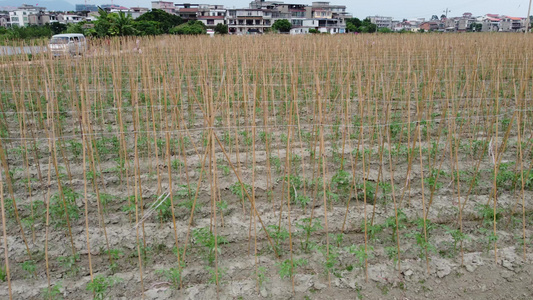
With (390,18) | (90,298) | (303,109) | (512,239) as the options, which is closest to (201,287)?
(90,298)

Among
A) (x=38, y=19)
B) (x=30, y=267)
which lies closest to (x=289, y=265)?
(x=30, y=267)

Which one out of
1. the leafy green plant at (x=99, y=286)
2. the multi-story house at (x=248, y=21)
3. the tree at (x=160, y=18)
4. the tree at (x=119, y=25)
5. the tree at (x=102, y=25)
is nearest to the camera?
the leafy green plant at (x=99, y=286)

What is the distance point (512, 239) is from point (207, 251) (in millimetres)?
1619

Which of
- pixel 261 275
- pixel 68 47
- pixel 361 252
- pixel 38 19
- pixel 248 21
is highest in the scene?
pixel 38 19

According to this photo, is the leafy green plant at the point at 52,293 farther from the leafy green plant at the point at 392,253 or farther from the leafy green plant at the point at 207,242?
the leafy green plant at the point at 392,253

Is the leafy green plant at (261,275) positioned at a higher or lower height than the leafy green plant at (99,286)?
lower

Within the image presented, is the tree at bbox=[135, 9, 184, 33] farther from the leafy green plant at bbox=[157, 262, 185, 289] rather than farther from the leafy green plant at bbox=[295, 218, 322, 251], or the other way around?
the leafy green plant at bbox=[157, 262, 185, 289]

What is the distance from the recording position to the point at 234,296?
1.68 m

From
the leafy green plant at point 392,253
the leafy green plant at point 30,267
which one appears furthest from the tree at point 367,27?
the leafy green plant at point 30,267

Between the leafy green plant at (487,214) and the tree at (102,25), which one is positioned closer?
the leafy green plant at (487,214)

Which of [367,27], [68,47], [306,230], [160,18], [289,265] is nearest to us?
[289,265]

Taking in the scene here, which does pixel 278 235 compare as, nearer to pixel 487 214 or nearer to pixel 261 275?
pixel 261 275

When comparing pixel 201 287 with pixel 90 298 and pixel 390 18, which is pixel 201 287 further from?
pixel 390 18

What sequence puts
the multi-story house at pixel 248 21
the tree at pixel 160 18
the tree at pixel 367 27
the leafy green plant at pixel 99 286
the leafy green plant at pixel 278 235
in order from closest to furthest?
1. the leafy green plant at pixel 99 286
2. the leafy green plant at pixel 278 235
3. the tree at pixel 160 18
4. the tree at pixel 367 27
5. the multi-story house at pixel 248 21
